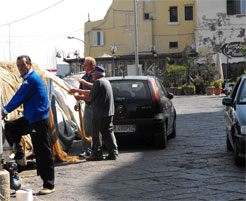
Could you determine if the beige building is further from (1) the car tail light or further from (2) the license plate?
(2) the license plate

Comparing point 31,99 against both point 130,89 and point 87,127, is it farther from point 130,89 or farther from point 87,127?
point 130,89

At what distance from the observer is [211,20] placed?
151 feet

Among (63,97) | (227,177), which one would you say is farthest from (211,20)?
(227,177)

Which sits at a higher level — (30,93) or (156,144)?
(30,93)

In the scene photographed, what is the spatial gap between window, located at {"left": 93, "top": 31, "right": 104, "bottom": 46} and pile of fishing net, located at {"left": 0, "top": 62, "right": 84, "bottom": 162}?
41167 mm

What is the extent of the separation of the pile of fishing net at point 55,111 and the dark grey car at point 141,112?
33.8 inches

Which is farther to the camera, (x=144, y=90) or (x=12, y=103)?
(x=144, y=90)

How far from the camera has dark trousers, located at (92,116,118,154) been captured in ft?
28.9

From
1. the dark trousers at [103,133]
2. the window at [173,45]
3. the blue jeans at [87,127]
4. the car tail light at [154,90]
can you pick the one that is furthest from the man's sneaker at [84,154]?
the window at [173,45]

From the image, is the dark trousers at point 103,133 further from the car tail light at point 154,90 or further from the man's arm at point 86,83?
the car tail light at point 154,90

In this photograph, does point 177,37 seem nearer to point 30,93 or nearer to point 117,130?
point 117,130

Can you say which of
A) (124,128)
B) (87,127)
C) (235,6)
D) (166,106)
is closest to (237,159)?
(124,128)

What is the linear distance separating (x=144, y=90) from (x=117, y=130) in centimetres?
94

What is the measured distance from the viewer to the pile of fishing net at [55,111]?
863 centimetres
